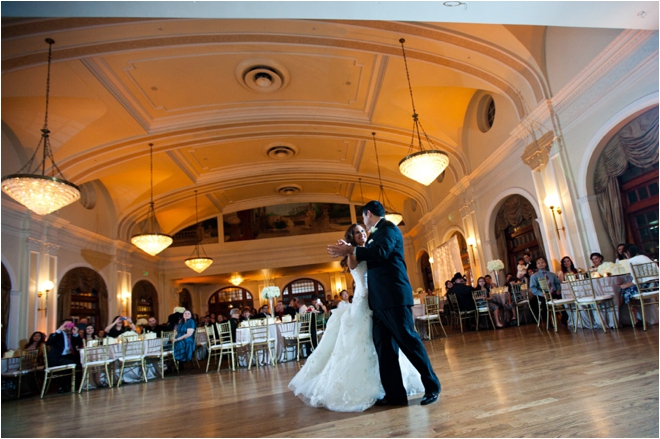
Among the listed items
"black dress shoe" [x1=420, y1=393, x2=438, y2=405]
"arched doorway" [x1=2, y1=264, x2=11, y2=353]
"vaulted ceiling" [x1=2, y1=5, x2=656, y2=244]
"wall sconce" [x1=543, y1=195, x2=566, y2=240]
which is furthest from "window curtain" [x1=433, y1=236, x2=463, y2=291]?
"arched doorway" [x1=2, y1=264, x2=11, y2=353]

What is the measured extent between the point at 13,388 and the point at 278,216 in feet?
38.8

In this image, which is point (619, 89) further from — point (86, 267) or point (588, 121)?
point (86, 267)

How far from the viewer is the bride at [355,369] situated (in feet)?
8.89

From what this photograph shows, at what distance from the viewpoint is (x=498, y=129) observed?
9.35 m

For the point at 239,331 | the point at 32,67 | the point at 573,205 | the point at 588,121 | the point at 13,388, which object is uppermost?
the point at 32,67

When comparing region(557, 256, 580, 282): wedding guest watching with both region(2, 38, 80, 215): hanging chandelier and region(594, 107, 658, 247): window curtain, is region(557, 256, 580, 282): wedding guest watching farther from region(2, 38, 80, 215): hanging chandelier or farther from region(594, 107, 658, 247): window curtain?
region(2, 38, 80, 215): hanging chandelier

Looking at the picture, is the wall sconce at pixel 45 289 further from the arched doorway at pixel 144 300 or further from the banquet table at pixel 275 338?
the banquet table at pixel 275 338

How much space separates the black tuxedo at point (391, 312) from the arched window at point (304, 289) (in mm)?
18949

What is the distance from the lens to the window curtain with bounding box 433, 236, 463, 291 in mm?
12883

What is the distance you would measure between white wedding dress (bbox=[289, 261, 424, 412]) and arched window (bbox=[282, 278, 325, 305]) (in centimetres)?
1845

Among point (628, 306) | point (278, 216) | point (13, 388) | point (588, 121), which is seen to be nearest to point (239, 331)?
point (13, 388)

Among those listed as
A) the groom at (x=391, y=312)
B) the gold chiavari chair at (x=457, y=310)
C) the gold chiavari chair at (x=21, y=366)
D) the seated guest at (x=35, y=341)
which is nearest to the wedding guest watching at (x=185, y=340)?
the gold chiavari chair at (x=21, y=366)

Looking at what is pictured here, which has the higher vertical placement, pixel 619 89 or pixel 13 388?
pixel 619 89

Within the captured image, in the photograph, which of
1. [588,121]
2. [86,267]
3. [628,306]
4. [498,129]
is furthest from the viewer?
[86,267]
